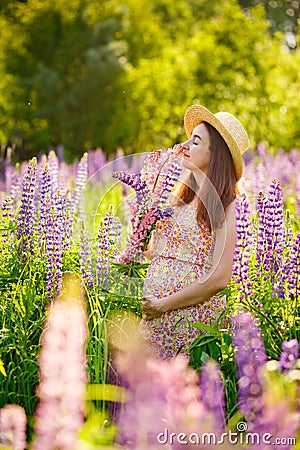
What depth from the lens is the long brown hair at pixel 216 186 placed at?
325 cm

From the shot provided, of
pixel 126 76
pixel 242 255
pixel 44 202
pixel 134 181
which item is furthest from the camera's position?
pixel 126 76

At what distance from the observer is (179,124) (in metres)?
14.2

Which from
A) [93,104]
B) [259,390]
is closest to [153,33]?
[93,104]

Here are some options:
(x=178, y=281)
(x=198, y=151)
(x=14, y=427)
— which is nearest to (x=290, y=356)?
(x=14, y=427)

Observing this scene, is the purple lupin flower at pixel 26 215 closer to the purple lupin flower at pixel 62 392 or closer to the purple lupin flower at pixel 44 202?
the purple lupin flower at pixel 44 202

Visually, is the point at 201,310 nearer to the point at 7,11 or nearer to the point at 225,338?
the point at 225,338

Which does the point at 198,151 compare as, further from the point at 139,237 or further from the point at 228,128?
the point at 139,237

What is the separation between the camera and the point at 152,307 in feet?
10.6

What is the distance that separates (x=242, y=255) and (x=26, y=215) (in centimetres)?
102

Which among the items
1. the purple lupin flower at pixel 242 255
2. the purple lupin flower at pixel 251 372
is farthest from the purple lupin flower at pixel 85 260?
the purple lupin flower at pixel 251 372

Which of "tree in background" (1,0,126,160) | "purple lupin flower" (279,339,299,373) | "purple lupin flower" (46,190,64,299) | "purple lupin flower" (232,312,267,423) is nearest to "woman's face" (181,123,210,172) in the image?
"purple lupin flower" (46,190,64,299)

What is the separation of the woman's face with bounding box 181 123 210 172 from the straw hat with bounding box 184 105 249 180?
6 centimetres

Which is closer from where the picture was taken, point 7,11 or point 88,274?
point 88,274

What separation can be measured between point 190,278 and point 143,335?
11.9 inches
